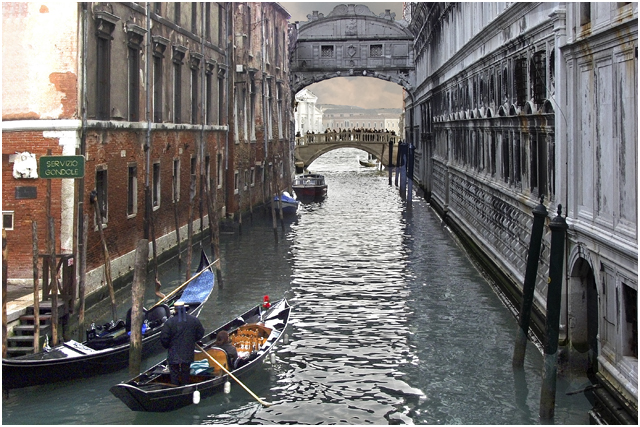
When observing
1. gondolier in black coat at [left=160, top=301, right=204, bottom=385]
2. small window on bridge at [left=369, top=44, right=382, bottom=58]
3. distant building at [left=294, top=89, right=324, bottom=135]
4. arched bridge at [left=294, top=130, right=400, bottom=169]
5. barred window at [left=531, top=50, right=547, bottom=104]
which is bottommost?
gondolier in black coat at [left=160, top=301, right=204, bottom=385]

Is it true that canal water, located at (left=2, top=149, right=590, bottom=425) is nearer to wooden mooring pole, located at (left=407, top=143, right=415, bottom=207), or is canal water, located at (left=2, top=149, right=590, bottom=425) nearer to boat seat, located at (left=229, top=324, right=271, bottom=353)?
boat seat, located at (left=229, top=324, right=271, bottom=353)

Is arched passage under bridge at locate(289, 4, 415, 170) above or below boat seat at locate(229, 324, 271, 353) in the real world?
above

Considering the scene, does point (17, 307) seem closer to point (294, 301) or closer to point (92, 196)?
point (92, 196)

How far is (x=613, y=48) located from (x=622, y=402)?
388 centimetres

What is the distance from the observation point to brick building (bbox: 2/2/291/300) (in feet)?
46.0

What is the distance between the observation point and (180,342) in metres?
9.93

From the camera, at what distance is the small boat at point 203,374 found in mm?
9508

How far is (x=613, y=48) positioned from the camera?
9172 mm

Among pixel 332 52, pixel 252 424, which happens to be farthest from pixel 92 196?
pixel 332 52

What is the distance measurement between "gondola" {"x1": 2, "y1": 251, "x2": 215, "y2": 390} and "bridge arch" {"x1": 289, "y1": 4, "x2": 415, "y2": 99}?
34104 millimetres

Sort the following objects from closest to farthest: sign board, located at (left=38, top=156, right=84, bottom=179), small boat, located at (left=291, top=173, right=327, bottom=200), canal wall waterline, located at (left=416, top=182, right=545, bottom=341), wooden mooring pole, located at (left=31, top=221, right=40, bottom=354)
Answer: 1. wooden mooring pole, located at (left=31, top=221, right=40, bottom=354)
2. sign board, located at (left=38, top=156, right=84, bottom=179)
3. canal wall waterline, located at (left=416, top=182, right=545, bottom=341)
4. small boat, located at (left=291, top=173, right=327, bottom=200)

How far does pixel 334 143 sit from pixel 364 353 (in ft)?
159

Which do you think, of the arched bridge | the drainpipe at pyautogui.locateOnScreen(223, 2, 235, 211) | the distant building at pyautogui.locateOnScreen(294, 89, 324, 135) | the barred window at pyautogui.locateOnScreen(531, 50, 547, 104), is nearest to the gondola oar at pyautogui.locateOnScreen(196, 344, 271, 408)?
the barred window at pyautogui.locateOnScreen(531, 50, 547, 104)

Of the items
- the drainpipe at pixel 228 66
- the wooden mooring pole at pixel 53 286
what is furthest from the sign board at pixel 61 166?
the drainpipe at pixel 228 66
